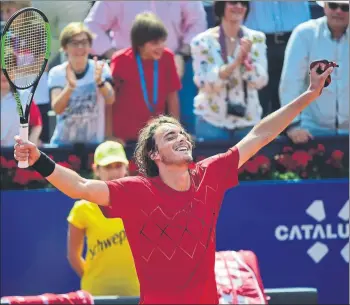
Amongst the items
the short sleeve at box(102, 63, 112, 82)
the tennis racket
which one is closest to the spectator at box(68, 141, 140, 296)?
the short sleeve at box(102, 63, 112, 82)

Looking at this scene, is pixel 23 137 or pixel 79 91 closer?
pixel 23 137

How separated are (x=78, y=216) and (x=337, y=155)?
208 cm

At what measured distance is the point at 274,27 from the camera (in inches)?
309

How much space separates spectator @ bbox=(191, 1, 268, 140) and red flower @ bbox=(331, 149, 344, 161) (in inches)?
24.8

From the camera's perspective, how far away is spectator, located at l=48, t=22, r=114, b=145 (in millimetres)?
7383

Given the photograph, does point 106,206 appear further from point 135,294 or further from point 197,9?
point 197,9

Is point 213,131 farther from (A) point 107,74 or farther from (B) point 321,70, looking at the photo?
(B) point 321,70

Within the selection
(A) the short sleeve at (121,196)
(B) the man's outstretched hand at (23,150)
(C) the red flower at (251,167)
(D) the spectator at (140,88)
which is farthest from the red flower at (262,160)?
(B) the man's outstretched hand at (23,150)

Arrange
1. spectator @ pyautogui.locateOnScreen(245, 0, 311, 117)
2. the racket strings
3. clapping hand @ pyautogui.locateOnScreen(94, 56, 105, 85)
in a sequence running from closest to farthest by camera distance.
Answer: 1. the racket strings
2. clapping hand @ pyautogui.locateOnScreen(94, 56, 105, 85)
3. spectator @ pyautogui.locateOnScreen(245, 0, 311, 117)

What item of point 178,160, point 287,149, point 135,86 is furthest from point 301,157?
point 178,160

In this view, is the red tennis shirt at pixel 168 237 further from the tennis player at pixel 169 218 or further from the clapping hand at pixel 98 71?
the clapping hand at pixel 98 71

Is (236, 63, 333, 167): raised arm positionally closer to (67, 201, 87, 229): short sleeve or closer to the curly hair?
the curly hair

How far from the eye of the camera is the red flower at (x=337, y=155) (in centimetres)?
758

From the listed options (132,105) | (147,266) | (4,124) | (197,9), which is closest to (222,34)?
(197,9)
